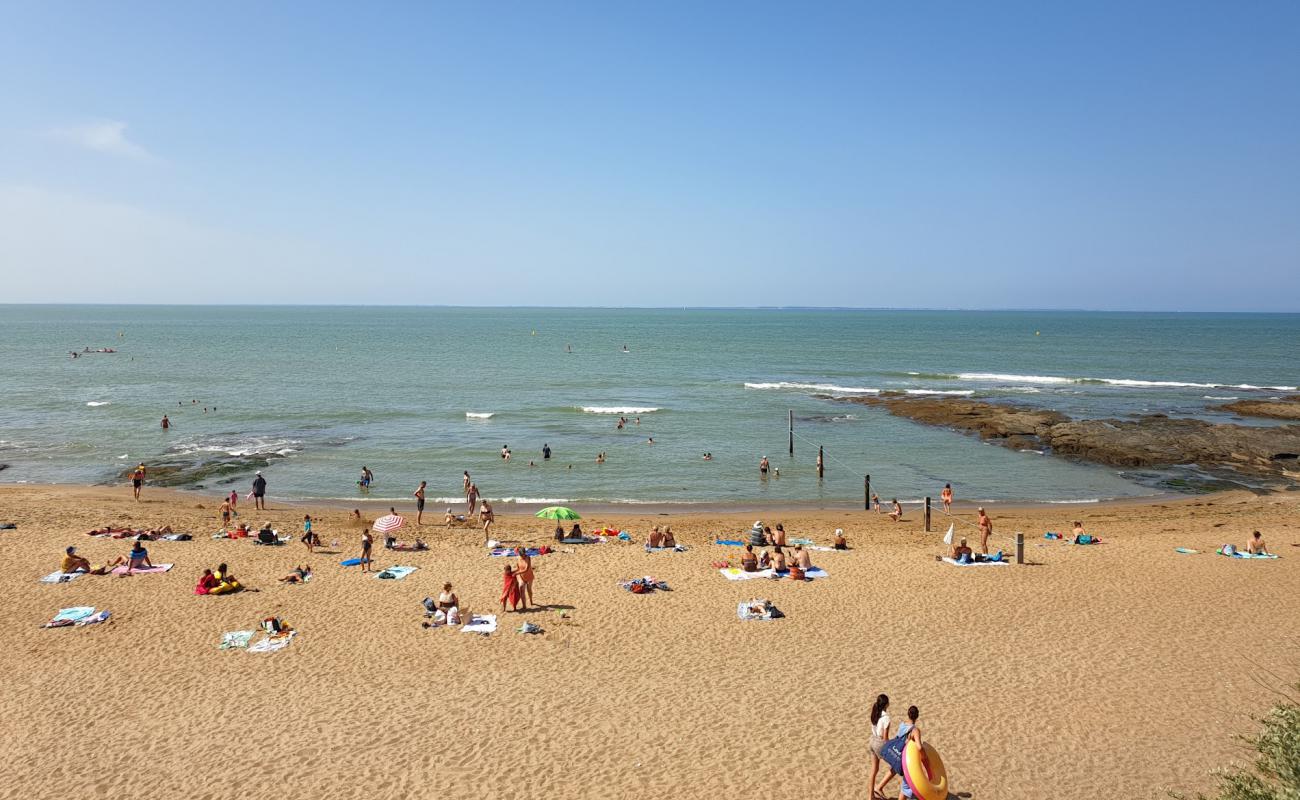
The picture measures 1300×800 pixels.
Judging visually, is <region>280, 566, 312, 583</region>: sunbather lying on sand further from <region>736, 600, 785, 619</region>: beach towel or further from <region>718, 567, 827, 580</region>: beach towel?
<region>736, 600, 785, 619</region>: beach towel

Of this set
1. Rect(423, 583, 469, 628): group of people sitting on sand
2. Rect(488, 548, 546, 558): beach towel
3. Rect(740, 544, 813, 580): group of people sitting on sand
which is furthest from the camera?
Rect(488, 548, 546, 558): beach towel

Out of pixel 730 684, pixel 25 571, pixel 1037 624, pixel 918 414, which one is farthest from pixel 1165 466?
pixel 25 571

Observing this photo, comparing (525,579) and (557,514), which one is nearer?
(525,579)

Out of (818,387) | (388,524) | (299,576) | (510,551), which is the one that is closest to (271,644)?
(299,576)

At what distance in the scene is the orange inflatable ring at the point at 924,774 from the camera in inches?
339

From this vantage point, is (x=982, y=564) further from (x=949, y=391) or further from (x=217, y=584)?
→ (x=949, y=391)

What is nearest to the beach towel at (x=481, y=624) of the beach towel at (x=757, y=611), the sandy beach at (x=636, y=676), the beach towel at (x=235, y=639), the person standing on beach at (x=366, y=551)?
the sandy beach at (x=636, y=676)


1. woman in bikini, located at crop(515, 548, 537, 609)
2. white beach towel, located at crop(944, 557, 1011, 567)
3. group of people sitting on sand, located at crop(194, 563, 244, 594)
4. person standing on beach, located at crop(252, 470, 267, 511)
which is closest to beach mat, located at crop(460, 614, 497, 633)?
woman in bikini, located at crop(515, 548, 537, 609)

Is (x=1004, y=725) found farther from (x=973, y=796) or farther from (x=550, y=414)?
(x=550, y=414)

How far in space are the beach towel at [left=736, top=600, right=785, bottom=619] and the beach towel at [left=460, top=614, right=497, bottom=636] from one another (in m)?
4.75

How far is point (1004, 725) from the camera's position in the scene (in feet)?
35.3

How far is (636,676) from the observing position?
490 inches

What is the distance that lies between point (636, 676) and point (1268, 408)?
50238 millimetres

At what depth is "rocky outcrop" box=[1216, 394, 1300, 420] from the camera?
44.3 metres
